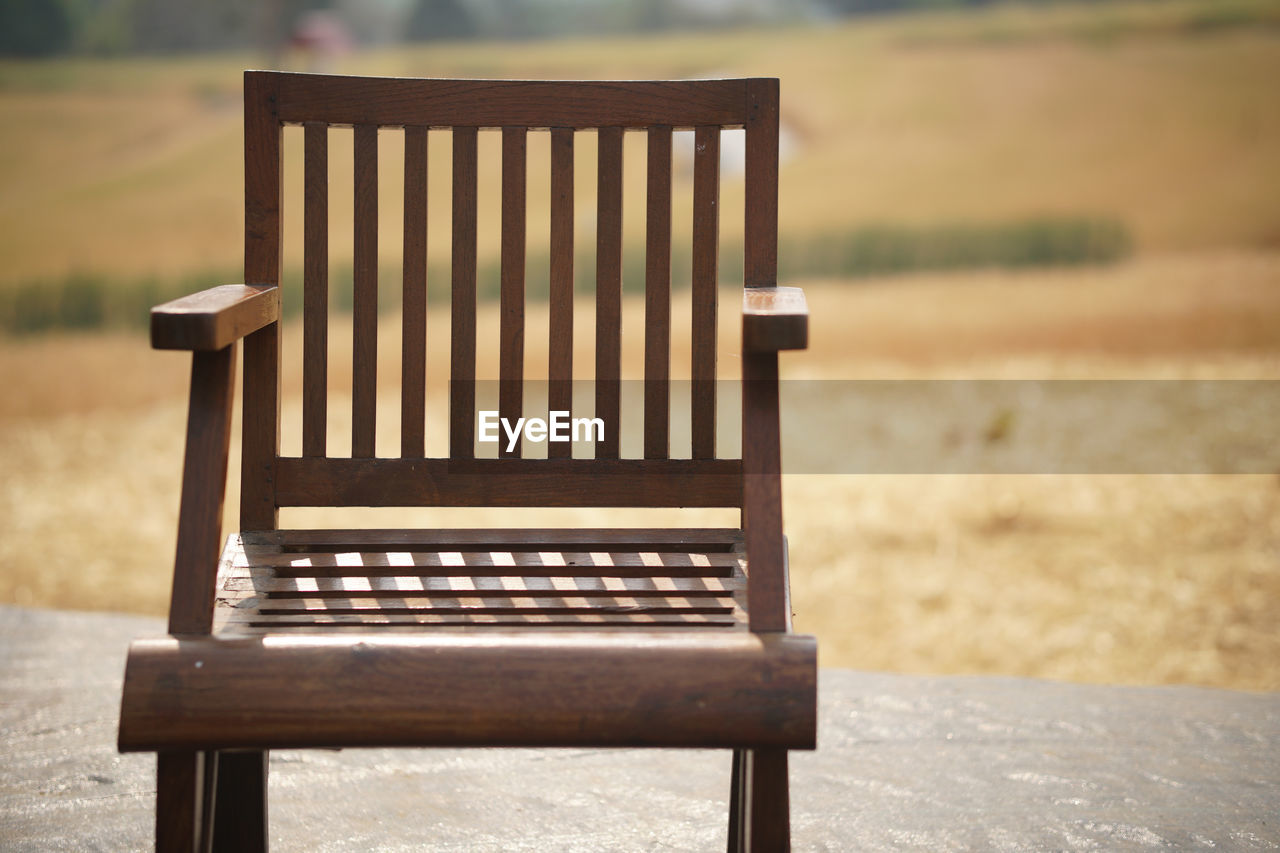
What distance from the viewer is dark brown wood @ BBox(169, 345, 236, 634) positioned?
1.00 metres

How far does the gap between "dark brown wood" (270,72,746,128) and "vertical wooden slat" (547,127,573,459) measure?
0.12 feet

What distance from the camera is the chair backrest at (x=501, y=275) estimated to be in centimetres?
138

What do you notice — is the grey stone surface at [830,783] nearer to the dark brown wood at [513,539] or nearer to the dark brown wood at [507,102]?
the dark brown wood at [513,539]

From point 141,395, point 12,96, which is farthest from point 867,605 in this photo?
point 12,96

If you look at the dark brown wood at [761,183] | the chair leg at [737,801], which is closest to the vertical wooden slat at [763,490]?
the chair leg at [737,801]

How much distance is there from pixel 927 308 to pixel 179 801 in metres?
6.75

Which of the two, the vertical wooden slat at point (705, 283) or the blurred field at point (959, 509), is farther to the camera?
the blurred field at point (959, 509)

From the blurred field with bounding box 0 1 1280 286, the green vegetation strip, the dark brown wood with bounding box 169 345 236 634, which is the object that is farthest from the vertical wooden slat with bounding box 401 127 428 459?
the blurred field with bounding box 0 1 1280 286

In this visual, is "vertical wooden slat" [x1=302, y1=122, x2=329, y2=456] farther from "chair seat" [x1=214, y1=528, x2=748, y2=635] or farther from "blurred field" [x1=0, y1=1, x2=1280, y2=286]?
"blurred field" [x1=0, y1=1, x2=1280, y2=286]

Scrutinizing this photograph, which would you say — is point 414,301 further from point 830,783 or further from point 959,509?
point 959,509

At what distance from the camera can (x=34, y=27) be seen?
875 cm

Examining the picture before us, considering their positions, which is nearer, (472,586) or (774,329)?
(774,329)

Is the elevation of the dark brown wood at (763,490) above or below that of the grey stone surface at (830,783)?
above

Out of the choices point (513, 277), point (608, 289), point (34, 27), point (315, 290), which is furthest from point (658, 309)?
point (34, 27)
